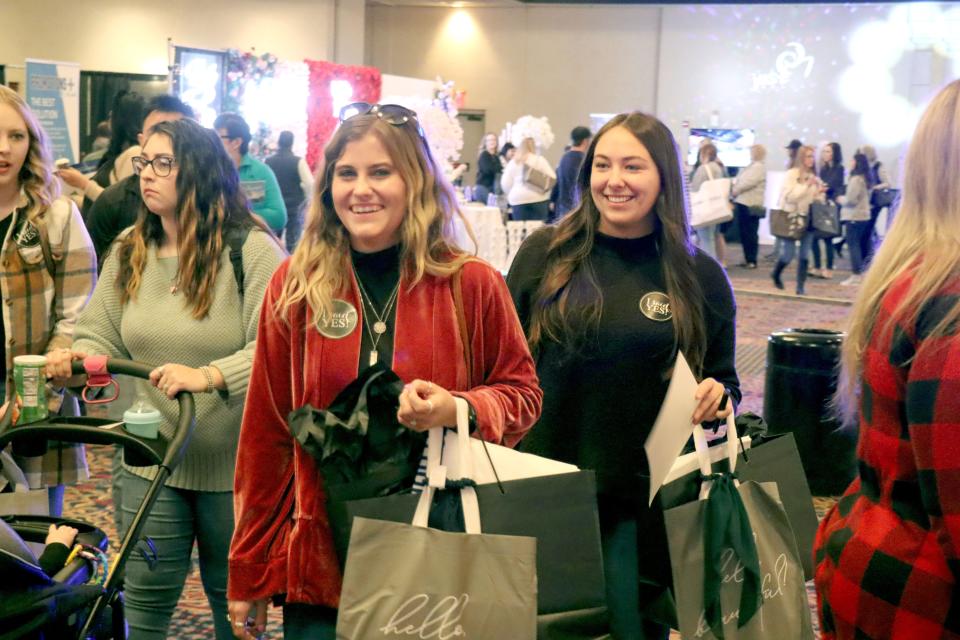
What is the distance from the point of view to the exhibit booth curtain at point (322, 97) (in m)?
16.0

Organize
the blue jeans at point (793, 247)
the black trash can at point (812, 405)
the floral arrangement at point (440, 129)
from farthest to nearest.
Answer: the blue jeans at point (793, 247) < the floral arrangement at point (440, 129) < the black trash can at point (812, 405)

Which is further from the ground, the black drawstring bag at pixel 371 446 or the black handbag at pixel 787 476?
the black drawstring bag at pixel 371 446

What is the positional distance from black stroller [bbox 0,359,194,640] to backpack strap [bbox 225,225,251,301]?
44 centimetres

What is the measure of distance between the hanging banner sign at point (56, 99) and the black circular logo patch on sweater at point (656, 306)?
949 cm

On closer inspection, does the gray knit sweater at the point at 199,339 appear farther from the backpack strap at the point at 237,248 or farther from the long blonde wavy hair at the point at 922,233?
the long blonde wavy hair at the point at 922,233

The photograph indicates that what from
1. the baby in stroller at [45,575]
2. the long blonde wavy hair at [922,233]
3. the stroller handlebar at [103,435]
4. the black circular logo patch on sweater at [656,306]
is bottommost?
the baby in stroller at [45,575]

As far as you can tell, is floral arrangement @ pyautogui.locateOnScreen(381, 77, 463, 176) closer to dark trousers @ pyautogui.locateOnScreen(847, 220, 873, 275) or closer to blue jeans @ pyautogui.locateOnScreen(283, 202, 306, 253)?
blue jeans @ pyautogui.locateOnScreen(283, 202, 306, 253)

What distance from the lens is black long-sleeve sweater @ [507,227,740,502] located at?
2.72 meters

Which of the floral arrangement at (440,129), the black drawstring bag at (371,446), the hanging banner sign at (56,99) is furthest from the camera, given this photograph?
the floral arrangement at (440,129)

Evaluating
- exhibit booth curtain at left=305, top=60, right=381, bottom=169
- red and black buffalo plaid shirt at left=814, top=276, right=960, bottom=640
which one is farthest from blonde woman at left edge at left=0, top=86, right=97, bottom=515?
exhibit booth curtain at left=305, top=60, right=381, bottom=169

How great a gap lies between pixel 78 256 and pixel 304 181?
6.79 metres

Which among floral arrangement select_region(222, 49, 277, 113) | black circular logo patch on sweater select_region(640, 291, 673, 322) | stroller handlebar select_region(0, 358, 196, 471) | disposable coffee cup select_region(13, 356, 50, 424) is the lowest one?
stroller handlebar select_region(0, 358, 196, 471)

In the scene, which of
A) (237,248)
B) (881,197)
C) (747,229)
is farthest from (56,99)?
(881,197)

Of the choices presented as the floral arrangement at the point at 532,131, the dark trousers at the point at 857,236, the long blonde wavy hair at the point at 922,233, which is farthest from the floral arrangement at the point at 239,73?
the long blonde wavy hair at the point at 922,233
